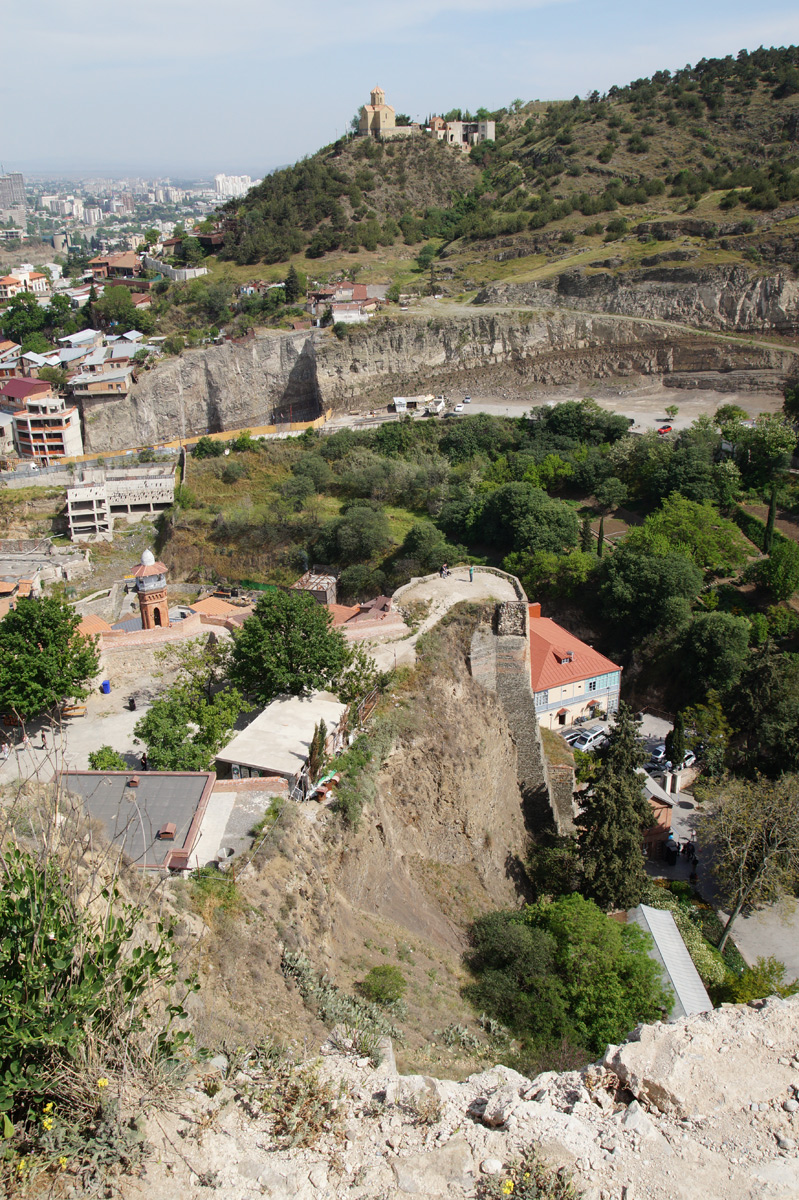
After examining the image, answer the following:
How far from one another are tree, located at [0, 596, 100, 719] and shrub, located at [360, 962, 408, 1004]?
8381 millimetres

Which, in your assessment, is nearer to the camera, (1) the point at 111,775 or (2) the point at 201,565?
(1) the point at 111,775

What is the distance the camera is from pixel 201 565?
128 ft

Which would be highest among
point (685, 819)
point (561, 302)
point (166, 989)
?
point (561, 302)

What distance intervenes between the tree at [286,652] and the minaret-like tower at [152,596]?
16.2 feet

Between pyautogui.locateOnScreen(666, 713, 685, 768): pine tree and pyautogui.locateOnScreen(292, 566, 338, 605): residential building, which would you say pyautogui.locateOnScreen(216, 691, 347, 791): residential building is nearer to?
pyautogui.locateOnScreen(666, 713, 685, 768): pine tree

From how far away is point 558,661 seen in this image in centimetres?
2758

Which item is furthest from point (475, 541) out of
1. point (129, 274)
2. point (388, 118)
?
point (388, 118)

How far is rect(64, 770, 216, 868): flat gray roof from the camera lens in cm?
1151

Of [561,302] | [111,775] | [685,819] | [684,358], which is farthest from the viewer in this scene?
[561,302]

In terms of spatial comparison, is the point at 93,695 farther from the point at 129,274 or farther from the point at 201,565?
the point at 129,274

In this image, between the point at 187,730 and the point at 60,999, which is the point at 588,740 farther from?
the point at 60,999

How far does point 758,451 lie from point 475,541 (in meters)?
13.1

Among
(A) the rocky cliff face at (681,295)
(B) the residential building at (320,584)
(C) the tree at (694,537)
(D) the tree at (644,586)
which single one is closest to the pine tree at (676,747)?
(D) the tree at (644,586)

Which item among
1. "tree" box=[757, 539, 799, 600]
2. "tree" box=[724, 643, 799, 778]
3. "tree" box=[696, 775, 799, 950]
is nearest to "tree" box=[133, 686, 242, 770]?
"tree" box=[696, 775, 799, 950]
